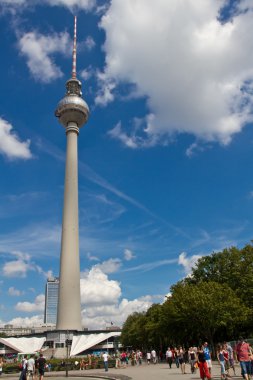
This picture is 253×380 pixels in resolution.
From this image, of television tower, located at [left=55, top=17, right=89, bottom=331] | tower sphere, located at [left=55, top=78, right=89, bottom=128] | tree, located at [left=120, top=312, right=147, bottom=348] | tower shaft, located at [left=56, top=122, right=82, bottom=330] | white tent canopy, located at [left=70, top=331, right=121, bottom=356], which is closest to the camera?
white tent canopy, located at [left=70, top=331, right=121, bottom=356]

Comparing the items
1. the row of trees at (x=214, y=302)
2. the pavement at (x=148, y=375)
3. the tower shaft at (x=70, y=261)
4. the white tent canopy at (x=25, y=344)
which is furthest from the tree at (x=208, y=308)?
the white tent canopy at (x=25, y=344)

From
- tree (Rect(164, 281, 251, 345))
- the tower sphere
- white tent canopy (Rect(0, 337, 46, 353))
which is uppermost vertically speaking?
the tower sphere

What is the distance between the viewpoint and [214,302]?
142 ft

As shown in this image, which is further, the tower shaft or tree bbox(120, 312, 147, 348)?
the tower shaft

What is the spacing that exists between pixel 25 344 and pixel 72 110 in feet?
184

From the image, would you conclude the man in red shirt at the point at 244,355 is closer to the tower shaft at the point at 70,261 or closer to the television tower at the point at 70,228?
the television tower at the point at 70,228

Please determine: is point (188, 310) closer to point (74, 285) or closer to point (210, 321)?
point (210, 321)

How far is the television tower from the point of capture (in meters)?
83.6

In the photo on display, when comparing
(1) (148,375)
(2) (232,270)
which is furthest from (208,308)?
(1) (148,375)

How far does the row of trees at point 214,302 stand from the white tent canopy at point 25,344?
105 ft

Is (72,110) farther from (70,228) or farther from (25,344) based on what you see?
(25,344)

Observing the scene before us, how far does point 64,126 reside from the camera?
102 meters

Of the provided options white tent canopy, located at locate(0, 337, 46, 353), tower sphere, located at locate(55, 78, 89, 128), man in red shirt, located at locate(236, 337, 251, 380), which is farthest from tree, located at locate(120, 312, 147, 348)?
man in red shirt, located at locate(236, 337, 251, 380)

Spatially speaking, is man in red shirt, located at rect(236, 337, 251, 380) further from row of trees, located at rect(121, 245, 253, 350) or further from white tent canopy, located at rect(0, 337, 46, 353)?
white tent canopy, located at rect(0, 337, 46, 353)
